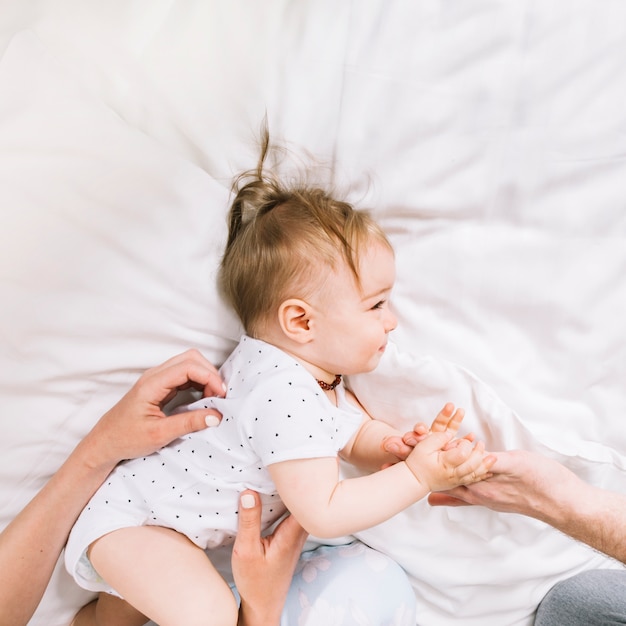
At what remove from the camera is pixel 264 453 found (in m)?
0.93

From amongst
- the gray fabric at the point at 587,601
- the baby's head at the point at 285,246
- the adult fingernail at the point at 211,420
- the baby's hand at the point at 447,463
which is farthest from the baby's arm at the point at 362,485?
the gray fabric at the point at 587,601

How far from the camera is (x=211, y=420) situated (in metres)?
0.99

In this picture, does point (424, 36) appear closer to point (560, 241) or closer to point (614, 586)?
point (560, 241)

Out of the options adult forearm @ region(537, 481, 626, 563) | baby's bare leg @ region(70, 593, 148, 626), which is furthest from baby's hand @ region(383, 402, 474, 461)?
baby's bare leg @ region(70, 593, 148, 626)

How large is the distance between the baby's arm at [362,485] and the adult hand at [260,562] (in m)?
0.09

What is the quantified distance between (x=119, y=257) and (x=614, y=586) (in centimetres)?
100

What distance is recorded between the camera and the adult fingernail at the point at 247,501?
985 millimetres

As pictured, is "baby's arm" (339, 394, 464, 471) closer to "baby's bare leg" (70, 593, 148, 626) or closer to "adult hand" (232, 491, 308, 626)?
"adult hand" (232, 491, 308, 626)

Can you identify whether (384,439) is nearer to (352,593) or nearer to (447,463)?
(447,463)

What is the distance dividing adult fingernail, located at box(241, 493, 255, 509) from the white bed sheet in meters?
0.26

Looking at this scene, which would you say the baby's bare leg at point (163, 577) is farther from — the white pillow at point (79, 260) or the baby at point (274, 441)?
the white pillow at point (79, 260)

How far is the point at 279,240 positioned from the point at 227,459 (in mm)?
332

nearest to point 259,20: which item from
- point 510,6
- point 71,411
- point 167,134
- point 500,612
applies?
point 167,134

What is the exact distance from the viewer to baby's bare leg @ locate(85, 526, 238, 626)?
0.96 metres
